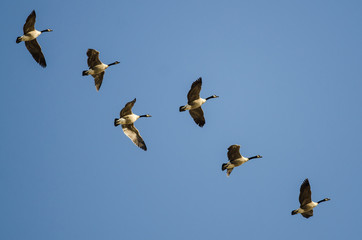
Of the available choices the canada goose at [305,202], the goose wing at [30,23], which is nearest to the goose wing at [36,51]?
the goose wing at [30,23]

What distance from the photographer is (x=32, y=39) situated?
119ft

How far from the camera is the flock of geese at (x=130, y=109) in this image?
35.1m

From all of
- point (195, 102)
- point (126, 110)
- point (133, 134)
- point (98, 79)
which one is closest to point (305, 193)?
point (195, 102)

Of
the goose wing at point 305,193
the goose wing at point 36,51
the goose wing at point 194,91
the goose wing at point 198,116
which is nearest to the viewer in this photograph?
the goose wing at point 305,193

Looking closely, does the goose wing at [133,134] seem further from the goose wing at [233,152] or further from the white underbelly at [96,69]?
the goose wing at [233,152]

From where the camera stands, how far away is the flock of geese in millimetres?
35125

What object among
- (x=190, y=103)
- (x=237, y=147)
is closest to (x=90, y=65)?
(x=190, y=103)

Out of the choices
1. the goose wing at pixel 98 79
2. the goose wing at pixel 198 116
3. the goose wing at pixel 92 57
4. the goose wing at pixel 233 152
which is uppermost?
the goose wing at pixel 92 57

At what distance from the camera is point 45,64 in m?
37.0

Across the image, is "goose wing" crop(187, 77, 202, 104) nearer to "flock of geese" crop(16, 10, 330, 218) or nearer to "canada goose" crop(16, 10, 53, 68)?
"flock of geese" crop(16, 10, 330, 218)

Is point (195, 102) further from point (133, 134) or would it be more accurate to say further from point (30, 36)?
point (30, 36)

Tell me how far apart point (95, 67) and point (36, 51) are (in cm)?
380

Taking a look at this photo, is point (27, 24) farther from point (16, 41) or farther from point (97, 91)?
point (97, 91)

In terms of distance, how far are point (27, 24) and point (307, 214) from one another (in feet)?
66.8
